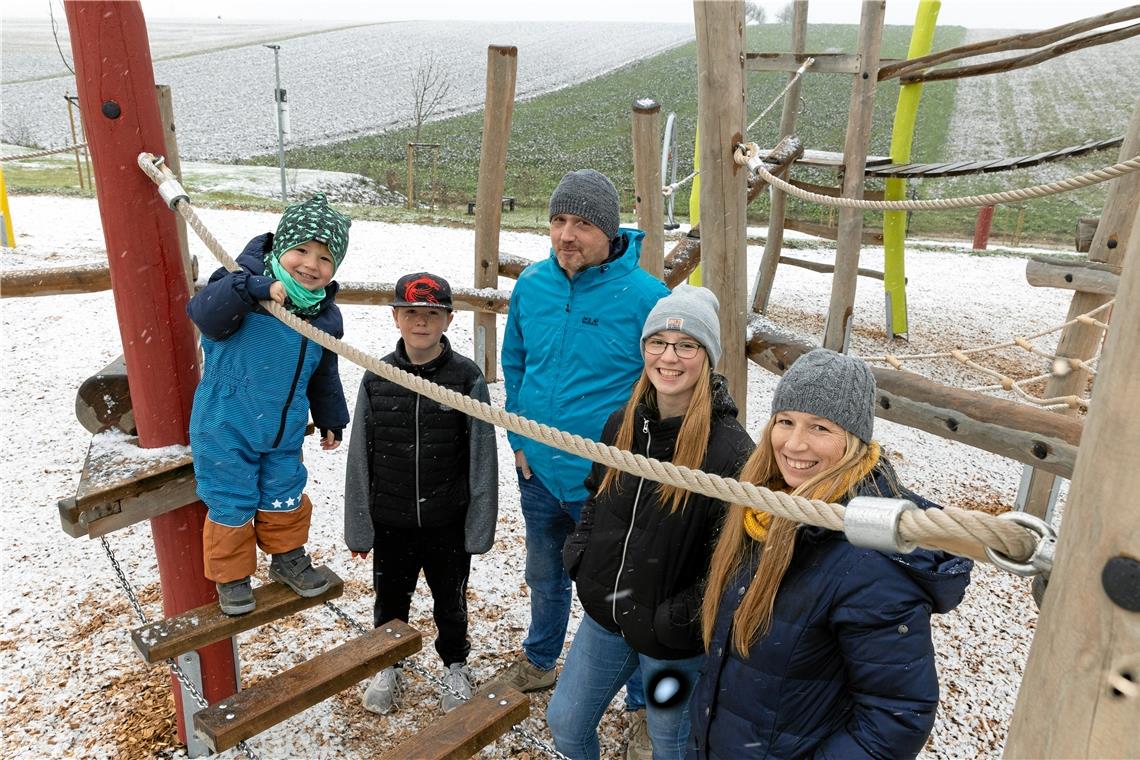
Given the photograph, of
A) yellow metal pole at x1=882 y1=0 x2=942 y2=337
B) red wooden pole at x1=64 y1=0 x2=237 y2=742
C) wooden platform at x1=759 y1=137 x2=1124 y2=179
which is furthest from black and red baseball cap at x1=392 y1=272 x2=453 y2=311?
yellow metal pole at x1=882 y1=0 x2=942 y2=337

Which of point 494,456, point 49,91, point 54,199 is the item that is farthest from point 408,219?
point 49,91

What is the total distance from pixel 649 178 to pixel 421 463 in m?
2.15

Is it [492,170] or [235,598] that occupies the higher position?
[492,170]

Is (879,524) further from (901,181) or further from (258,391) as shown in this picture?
(901,181)

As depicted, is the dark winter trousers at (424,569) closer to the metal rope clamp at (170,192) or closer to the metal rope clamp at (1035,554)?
the metal rope clamp at (170,192)

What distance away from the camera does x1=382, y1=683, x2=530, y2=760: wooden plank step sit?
6.19ft

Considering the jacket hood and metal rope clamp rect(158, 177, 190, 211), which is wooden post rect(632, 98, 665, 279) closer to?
the jacket hood

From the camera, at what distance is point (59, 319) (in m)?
6.75

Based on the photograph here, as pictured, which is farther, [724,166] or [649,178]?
[649,178]

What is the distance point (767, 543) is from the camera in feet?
4.92

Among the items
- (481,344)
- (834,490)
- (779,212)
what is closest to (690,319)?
(834,490)

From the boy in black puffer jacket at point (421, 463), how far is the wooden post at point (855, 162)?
335 centimetres

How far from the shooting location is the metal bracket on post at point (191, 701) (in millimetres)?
2299

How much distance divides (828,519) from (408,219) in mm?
11699
